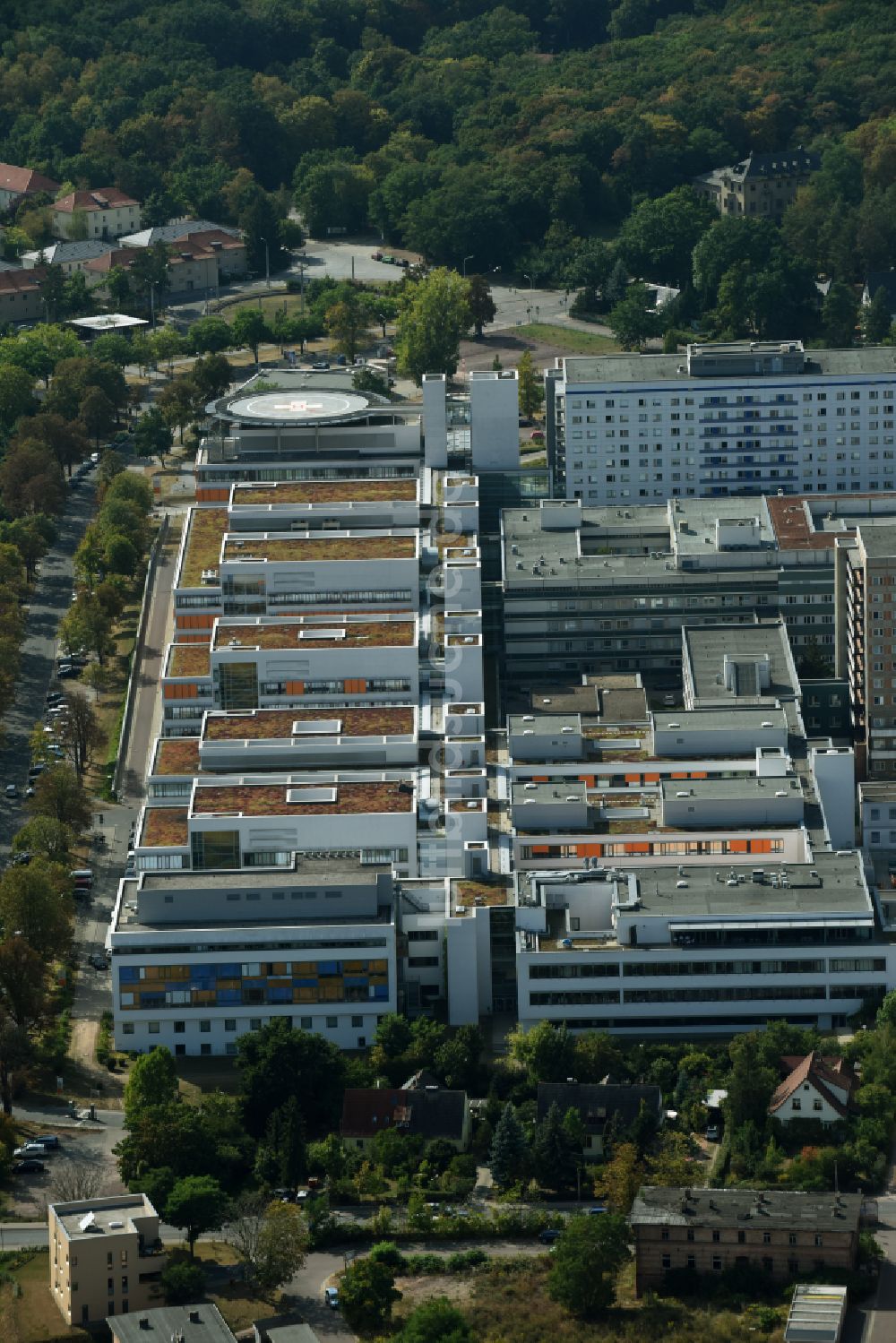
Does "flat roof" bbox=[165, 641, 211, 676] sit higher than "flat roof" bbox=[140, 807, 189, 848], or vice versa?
"flat roof" bbox=[165, 641, 211, 676]

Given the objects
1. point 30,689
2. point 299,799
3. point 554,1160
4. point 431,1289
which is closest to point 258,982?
point 299,799

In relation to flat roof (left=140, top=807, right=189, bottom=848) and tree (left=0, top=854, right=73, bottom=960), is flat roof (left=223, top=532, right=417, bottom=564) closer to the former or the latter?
flat roof (left=140, top=807, right=189, bottom=848)

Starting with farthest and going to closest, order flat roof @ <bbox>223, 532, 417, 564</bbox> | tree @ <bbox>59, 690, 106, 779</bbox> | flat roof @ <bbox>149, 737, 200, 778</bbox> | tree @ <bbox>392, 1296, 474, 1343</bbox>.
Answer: flat roof @ <bbox>223, 532, 417, 564</bbox>
tree @ <bbox>59, 690, 106, 779</bbox>
flat roof @ <bbox>149, 737, 200, 778</bbox>
tree @ <bbox>392, 1296, 474, 1343</bbox>

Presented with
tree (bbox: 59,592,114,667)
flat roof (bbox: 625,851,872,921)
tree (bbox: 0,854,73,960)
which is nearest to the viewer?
flat roof (bbox: 625,851,872,921)

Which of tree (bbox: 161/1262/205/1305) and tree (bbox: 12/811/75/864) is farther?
tree (bbox: 12/811/75/864)

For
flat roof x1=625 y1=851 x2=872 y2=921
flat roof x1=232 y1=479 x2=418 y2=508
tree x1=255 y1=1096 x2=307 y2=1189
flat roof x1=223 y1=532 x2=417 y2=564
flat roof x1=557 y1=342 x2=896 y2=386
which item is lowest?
tree x1=255 y1=1096 x2=307 y2=1189

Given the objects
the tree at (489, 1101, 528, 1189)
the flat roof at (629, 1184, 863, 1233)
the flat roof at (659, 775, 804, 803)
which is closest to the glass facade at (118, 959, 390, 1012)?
the tree at (489, 1101, 528, 1189)

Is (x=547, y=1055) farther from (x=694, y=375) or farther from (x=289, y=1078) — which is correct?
(x=694, y=375)
